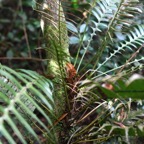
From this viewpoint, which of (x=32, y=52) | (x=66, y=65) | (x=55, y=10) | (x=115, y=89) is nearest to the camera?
(x=115, y=89)

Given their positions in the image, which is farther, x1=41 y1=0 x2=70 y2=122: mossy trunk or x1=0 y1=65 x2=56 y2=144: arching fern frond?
x1=41 y1=0 x2=70 y2=122: mossy trunk

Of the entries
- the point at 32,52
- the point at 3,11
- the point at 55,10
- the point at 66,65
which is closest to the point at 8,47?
the point at 32,52

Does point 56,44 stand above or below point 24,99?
above

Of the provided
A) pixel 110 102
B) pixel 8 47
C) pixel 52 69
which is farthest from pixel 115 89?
pixel 8 47

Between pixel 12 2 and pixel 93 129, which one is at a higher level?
pixel 12 2

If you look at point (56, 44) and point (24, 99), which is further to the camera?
point (56, 44)

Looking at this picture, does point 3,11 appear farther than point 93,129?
Yes

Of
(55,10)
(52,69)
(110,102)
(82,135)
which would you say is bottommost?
(82,135)

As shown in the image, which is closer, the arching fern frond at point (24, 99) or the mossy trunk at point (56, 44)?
the arching fern frond at point (24, 99)

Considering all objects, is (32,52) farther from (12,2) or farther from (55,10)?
(55,10)

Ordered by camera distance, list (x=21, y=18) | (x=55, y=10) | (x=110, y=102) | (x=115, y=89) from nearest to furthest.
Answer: (x=115, y=89), (x=110, y=102), (x=55, y=10), (x=21, y=18)
